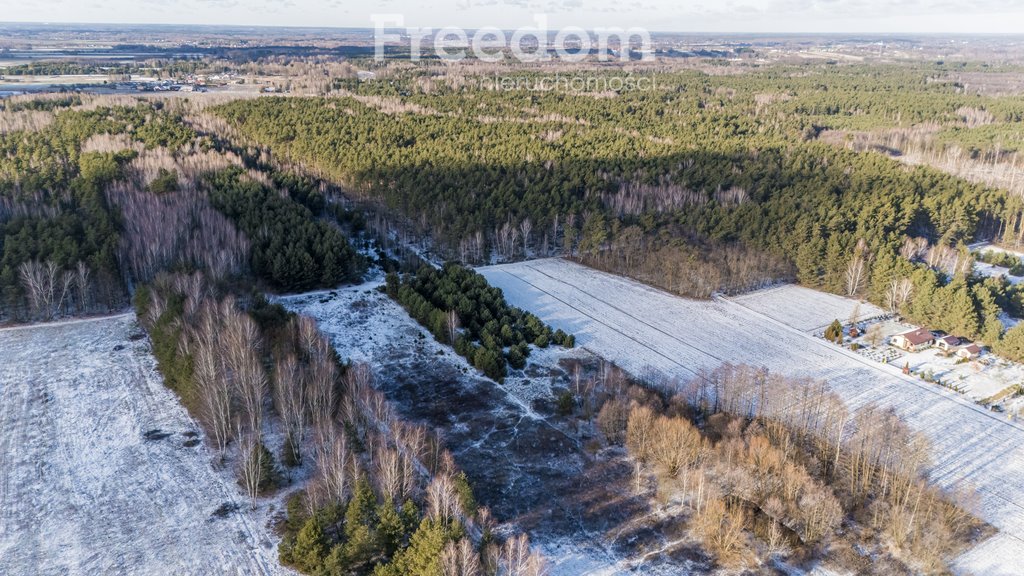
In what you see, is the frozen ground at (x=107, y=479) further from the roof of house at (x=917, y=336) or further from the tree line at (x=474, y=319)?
the roof of house at (x=917, y=336)

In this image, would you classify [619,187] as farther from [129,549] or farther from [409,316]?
[129,549]

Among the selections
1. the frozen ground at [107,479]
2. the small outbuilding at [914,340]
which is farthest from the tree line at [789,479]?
the frozen ground at [107,479]

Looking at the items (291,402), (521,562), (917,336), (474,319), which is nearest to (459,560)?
(521,562)

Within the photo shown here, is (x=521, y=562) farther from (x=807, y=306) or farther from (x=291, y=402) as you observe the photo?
(x=807, y=306)

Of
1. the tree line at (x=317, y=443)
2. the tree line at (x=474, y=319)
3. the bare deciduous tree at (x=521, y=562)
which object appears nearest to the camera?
the bare deciduous tree at (x=521, y=562)

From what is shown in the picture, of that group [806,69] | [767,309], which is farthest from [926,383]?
[806,69]
